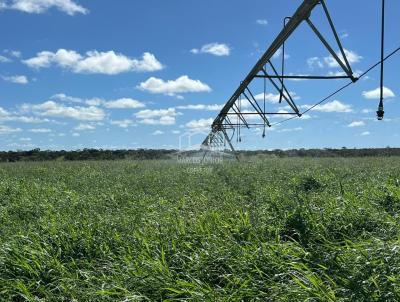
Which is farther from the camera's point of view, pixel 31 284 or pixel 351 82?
pixel 351 82

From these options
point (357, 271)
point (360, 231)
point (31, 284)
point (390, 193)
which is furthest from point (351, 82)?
point (31, 284)

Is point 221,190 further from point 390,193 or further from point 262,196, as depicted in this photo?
point 390,193

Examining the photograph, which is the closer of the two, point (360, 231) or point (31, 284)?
point (31, 284)

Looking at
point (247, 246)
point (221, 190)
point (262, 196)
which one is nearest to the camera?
point (247, 246)

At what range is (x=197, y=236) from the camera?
237 inches

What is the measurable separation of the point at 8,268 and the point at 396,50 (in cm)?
526

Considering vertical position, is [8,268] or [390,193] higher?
[390,193]

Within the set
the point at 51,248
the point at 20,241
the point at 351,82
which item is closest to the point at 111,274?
the point at 51,248

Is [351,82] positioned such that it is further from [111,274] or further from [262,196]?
[111,274]

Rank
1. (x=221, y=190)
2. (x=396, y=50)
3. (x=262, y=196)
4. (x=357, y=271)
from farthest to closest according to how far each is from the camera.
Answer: (x=221, y=190), (x=262, y=196), (x=396, y=50), (x=357, y=271)

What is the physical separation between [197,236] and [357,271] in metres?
2.55

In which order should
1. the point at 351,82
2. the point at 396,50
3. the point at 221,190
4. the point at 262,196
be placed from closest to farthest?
the point at 396,50, the point at 351,82, the point at 262,196, the point at 221,190

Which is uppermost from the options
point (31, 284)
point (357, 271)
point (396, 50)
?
point (396, 50)

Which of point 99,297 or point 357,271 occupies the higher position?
point 357,271
